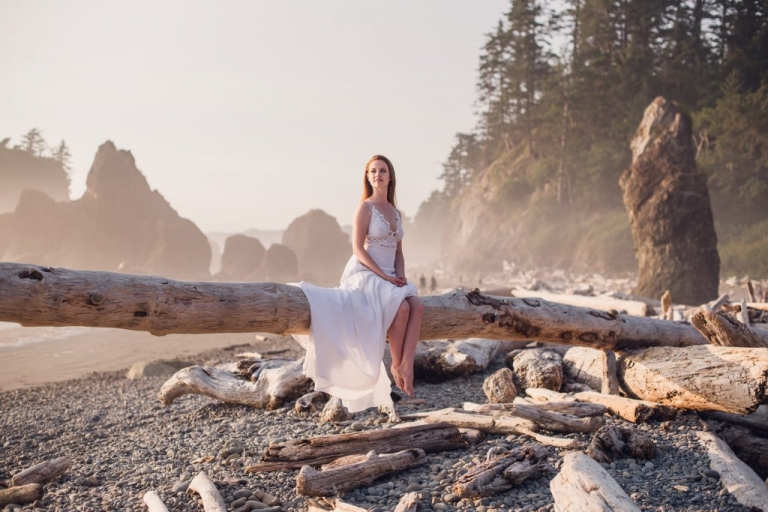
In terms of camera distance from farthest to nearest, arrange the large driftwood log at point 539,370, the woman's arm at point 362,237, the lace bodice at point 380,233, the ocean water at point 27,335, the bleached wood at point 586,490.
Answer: the ocean water at point 27,335 → the large driftwood log at point 539,370 → the lace bodice at point 380,233 → the woman's arm at point 362,237 → the bleached wood at point 586,490

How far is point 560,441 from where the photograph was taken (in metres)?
4.93

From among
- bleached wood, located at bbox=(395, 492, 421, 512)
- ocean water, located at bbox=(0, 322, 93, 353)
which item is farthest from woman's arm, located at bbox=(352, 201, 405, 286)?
ocean water, located at bbox=(0, 322, 93, 353)

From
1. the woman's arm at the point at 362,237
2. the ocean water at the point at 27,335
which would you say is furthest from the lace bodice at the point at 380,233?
the ocean water at the point at 27,335

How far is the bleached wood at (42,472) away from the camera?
488 cm

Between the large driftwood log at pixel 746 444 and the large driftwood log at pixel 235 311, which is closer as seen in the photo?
the large driftwood log at pixel 235 311

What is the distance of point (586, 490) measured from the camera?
11.6ft

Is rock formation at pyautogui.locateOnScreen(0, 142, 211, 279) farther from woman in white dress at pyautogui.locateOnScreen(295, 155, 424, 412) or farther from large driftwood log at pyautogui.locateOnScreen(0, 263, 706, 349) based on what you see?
large driftwood log at pyautogui.locateOnScreen(0, 263, 706, 349)

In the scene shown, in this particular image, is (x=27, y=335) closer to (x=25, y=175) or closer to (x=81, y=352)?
(x=81, y=352)

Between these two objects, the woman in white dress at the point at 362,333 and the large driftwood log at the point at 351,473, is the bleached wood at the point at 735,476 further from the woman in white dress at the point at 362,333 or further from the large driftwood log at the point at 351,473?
the woman in white dress at the point at 362,333

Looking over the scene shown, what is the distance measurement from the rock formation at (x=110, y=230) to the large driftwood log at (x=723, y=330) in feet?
208

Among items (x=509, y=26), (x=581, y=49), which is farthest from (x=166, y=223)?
(x=581, y=49)

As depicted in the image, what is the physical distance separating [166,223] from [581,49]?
176 ft

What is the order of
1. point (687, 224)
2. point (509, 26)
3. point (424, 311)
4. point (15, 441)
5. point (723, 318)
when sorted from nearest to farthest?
point (424, 311)
point (723, 318)
point (15, 441)
point (687, 224)
point (509, 26)

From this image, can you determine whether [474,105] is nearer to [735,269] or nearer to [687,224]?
[735,269]
